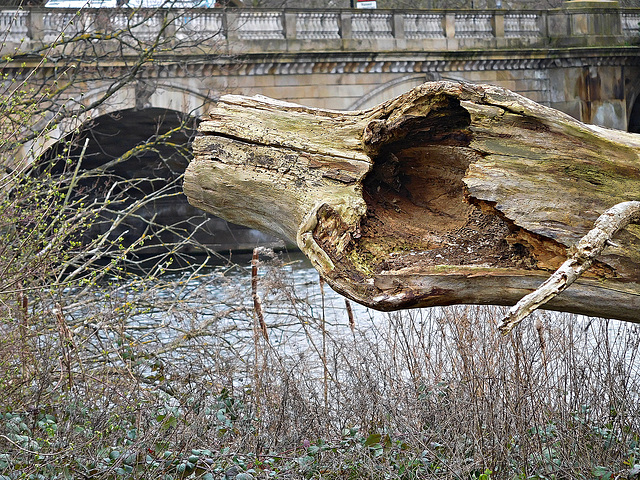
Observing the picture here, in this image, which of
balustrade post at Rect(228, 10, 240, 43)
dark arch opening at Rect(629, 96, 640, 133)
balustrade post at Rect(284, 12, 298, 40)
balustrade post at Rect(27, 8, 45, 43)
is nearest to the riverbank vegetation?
balustrade post at Rect(27, 8, 45, 43)

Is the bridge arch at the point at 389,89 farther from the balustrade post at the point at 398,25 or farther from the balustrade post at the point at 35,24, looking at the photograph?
the balustrade post at the point at 35,24

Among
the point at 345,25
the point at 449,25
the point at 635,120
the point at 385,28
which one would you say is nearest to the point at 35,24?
the point at 345,25

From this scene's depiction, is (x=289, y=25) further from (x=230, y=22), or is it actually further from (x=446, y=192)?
(x=446, y=192)

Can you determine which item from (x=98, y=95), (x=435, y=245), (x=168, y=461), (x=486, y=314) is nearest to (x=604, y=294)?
(x=435, y=245)

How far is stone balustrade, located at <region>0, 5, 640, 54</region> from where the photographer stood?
13.7m

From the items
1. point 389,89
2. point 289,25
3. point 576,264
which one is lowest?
point 389,89

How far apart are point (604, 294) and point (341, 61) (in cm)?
1343

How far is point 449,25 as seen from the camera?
16.5 meters

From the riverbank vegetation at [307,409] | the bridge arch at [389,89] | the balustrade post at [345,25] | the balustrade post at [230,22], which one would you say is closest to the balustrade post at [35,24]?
the balustrade post at [230,22]

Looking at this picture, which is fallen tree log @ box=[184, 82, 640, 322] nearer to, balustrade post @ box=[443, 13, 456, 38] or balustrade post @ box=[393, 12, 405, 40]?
balustrade post @ box=[393, 12, 405, 40]

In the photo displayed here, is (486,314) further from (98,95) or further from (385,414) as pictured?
(98,95)

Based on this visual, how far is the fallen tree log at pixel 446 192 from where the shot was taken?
2.67m

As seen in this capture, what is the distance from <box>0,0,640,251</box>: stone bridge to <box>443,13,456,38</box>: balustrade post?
0.03m

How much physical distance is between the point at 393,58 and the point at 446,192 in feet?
43.5
